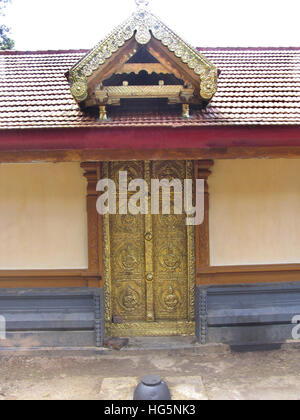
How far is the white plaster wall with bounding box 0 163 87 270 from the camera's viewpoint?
4.59 meters

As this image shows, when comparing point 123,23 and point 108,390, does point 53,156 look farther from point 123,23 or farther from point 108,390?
point 108,390

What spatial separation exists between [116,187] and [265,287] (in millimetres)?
2401

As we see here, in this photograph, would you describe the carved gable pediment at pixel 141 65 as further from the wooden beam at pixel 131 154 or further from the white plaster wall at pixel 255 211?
the white plaster wall at pixel 255 211

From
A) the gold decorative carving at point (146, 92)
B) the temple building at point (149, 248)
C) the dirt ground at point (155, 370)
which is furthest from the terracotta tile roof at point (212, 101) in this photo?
the dirt ground at point (155, 370)

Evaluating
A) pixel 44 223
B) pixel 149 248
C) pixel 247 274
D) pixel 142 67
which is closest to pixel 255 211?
pixel 247 274

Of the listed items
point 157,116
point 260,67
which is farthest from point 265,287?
point 260,67

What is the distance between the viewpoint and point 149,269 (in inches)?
186

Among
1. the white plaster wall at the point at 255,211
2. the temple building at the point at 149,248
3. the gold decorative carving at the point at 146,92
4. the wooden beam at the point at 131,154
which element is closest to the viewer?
the wooden beam at the point at 131,154

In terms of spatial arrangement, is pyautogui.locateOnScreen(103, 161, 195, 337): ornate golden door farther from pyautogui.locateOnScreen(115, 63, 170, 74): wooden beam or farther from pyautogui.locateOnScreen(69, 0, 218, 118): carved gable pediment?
pyautogui.locateOnScreen(115, 63, 170, 74): wooden beam

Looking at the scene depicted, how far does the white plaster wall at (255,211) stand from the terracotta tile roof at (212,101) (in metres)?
0.88

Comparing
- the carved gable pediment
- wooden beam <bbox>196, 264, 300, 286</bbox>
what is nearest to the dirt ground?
wooden beam <bbox>196, 264, 300, 286</bbox>

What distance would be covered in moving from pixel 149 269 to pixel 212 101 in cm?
230

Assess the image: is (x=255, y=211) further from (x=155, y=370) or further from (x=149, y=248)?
(x=155, y=370)

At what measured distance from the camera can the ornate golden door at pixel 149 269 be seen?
15.3 feet
